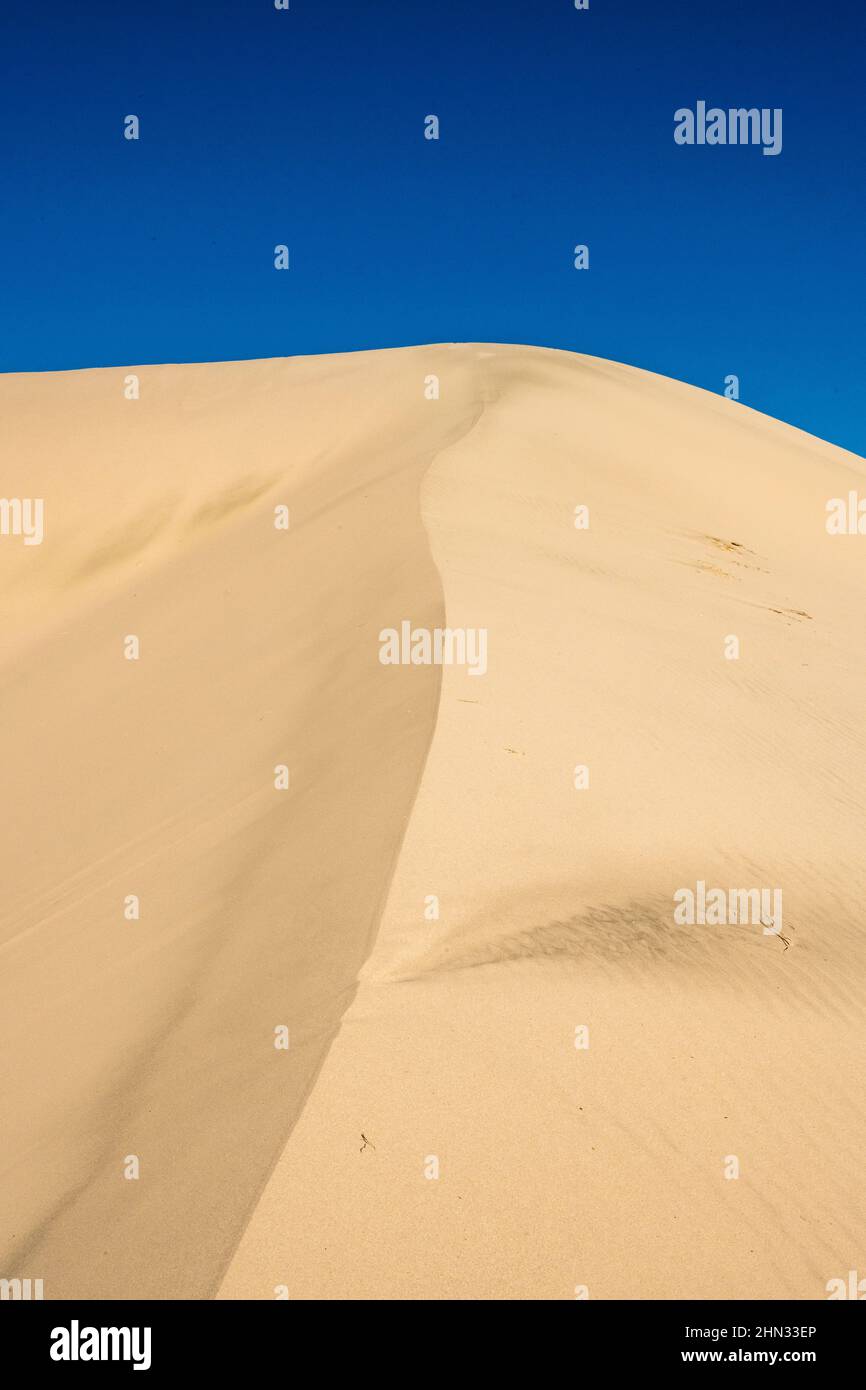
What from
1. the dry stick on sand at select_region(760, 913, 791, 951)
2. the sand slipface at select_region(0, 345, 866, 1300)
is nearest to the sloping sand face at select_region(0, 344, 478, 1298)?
the sand slipface at select_region(0, 345, 866, 1300)

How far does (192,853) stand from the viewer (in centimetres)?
527

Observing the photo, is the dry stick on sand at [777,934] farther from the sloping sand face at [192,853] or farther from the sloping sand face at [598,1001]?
the sloping sand face at [192,853]

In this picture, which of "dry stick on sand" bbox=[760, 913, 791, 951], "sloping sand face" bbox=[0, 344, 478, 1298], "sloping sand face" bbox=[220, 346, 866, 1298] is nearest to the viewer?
"sloping sand face" bbox=[220, 346, 866, 1298]

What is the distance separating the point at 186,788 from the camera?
6.11m

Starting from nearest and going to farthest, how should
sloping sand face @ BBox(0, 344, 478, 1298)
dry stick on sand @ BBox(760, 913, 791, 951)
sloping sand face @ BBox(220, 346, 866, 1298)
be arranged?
1. sloping sand face @ BBox(220, 346, 866, 1298)
2. sloping sand face @ BBox(0, 344, 478, 1298)
3. dry stick on sand @ BBox(760, 913, 791, 951)

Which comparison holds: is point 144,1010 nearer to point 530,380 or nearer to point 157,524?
point 157,524

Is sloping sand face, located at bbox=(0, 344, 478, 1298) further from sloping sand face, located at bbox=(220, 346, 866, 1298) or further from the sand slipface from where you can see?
sloping sand face, located at bbox=(220, 346, 866, 1298)

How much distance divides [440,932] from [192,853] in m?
1.80

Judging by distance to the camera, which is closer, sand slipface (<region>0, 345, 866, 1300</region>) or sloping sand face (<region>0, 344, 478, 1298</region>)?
sand slipface (<region>0, 345, 866, 1300</region>)

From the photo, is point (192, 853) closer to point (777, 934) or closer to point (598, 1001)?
point (598, 1001)

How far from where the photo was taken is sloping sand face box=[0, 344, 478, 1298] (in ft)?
10.3

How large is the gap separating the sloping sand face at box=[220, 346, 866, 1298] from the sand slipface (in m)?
0.01

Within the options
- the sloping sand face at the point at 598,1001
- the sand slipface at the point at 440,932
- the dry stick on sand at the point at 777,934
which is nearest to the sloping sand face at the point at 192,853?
the sand slipface at the point at 440,932

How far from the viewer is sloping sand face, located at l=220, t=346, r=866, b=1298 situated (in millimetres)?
2875
